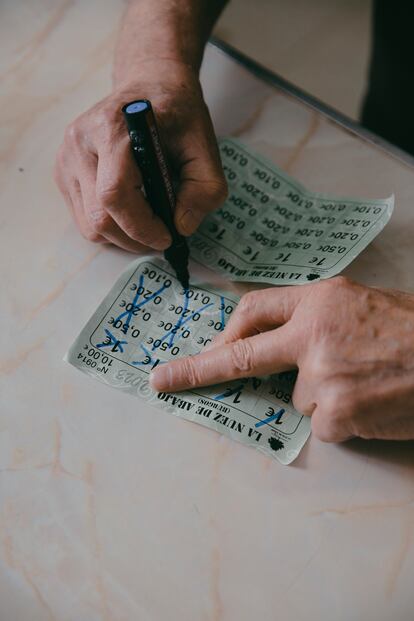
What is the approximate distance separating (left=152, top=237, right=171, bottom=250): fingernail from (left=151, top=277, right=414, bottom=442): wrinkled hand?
15 cm

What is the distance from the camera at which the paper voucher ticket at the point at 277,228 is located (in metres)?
0.85

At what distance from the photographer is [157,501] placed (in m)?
0.71

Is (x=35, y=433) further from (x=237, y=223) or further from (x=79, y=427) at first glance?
(x=237, y=223)

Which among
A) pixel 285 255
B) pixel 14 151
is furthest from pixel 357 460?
pixel 14 151

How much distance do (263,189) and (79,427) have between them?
449mm

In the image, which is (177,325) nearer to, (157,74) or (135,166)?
(135,166)

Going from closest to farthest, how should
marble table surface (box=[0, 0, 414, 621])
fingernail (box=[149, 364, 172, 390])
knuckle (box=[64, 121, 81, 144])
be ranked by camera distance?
marble table surface (box=[0, 0, 414, 621]) < fingernail (box=[149, 364, 172, 390]) < knuckle (box=[64, 121, 81, 144])

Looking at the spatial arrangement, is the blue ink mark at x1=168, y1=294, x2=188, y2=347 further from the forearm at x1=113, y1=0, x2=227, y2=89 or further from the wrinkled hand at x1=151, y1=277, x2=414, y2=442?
the forearm at x1=113, y1=0, x2=227, y2=89

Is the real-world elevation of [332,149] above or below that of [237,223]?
above

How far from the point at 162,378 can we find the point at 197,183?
256 mm

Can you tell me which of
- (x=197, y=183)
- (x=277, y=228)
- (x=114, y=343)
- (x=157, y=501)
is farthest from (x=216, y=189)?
(x=157, y=501)

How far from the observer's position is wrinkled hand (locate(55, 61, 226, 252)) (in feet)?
2.61

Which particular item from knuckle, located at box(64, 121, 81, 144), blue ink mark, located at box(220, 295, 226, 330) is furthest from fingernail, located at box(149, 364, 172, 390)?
knuckle, located at box(64, 121, 81, 144)

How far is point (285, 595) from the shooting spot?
0.65 m
